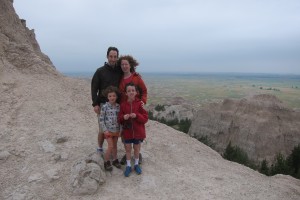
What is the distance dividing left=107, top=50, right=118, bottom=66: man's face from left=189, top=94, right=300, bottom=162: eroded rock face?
3180 centimetres

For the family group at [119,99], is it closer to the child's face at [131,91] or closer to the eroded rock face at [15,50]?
the child's face at [131,91]

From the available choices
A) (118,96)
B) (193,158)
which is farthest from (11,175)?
(193,158)

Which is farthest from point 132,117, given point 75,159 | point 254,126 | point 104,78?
point 254,126

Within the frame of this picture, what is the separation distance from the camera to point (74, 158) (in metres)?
9.63

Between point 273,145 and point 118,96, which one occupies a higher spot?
point 118,96

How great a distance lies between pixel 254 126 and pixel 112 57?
35323mm

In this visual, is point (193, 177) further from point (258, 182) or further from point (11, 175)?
point (11, 175)

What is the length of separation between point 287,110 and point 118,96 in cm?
3745

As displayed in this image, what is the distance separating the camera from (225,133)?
1715 inches

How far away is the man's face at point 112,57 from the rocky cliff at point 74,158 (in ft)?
8.08

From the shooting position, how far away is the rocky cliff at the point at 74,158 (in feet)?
28.1

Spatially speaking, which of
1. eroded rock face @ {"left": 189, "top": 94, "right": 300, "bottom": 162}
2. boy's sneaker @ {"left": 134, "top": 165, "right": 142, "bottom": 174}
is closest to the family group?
boy's sneaker @ {"left": 134, "top": 165, "right": 142, "bottom": 174}

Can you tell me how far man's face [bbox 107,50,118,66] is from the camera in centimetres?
835

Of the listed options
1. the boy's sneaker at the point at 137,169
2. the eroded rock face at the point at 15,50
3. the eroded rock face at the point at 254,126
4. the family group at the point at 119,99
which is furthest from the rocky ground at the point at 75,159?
the eroded rock face at the point at 254,126
